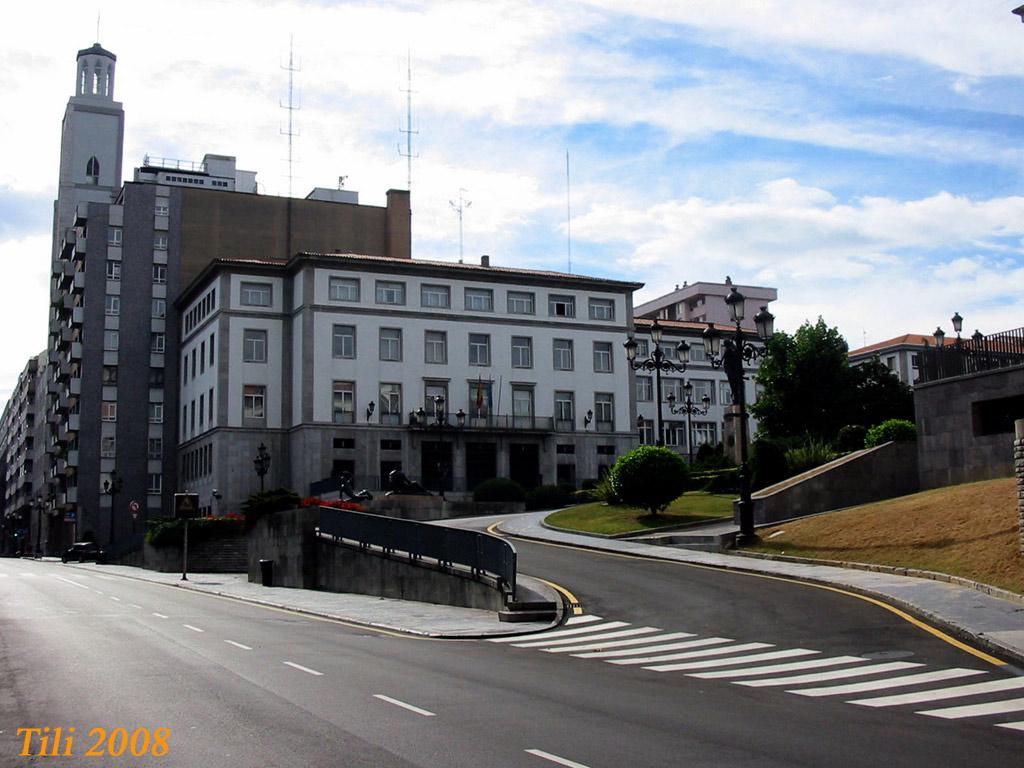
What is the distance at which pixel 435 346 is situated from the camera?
81.2m

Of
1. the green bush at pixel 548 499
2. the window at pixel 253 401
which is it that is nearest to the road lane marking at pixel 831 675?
the green bush at pixel 548 499

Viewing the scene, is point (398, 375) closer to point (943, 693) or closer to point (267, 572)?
point (267, 572)

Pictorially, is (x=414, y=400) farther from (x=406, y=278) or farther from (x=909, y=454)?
(x=909, y=454)

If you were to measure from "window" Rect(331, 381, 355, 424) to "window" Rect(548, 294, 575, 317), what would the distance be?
16.7 m

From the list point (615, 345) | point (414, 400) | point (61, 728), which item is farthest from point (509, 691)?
point (615, 345)

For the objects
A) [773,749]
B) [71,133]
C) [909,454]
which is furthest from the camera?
[71,133]

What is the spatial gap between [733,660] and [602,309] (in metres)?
72.3

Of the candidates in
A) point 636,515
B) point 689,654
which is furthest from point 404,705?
point 636,515

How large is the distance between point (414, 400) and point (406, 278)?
29.1ft

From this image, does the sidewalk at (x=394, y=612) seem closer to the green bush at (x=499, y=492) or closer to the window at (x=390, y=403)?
the green bush at (x=499, y=492)

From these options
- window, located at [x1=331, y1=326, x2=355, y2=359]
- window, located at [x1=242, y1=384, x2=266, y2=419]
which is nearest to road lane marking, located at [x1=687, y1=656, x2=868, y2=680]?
window, located at [x1=331, y1=326, x2=355, y2=359]

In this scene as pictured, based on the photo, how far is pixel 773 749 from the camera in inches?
364

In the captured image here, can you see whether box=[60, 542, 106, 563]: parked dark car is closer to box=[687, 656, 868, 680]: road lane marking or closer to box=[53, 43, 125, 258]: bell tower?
box=[53, 43, 125, 258]: bell tower

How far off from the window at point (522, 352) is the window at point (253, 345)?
1808 centimetres
